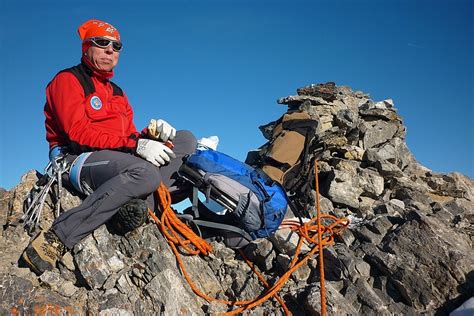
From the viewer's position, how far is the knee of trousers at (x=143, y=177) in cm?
560

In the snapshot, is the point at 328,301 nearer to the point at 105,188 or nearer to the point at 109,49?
the point at 105,188

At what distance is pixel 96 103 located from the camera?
605cm

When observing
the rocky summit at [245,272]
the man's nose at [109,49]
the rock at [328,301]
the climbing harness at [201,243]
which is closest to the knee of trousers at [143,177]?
the climbing harness at [201,243]

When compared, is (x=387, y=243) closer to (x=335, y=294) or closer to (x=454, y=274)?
(x=454, y=274)

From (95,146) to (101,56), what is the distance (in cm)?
161

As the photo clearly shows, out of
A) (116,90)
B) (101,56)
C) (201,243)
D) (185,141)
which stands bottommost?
(201,243)

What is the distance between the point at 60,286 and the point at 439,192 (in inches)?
446

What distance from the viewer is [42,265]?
17.1 feet

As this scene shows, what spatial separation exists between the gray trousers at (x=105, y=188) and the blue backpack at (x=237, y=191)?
0.83 m

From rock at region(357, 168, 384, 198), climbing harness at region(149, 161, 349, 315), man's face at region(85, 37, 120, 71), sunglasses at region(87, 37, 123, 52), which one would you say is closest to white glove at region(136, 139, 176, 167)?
climbing harness at region(149, 161, 349, 315)

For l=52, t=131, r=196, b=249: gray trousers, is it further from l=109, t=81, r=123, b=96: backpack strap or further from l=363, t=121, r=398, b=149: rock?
l=363, t=121, r=398, b=149: rock

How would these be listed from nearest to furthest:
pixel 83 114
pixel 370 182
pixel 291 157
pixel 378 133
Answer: pixel 83 114 < pixel 291 157 < pixel 370 182 < pixel 378 133

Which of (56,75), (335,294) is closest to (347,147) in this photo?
(335,294)

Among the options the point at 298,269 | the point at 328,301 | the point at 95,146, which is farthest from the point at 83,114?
Result: the point at 328,301
